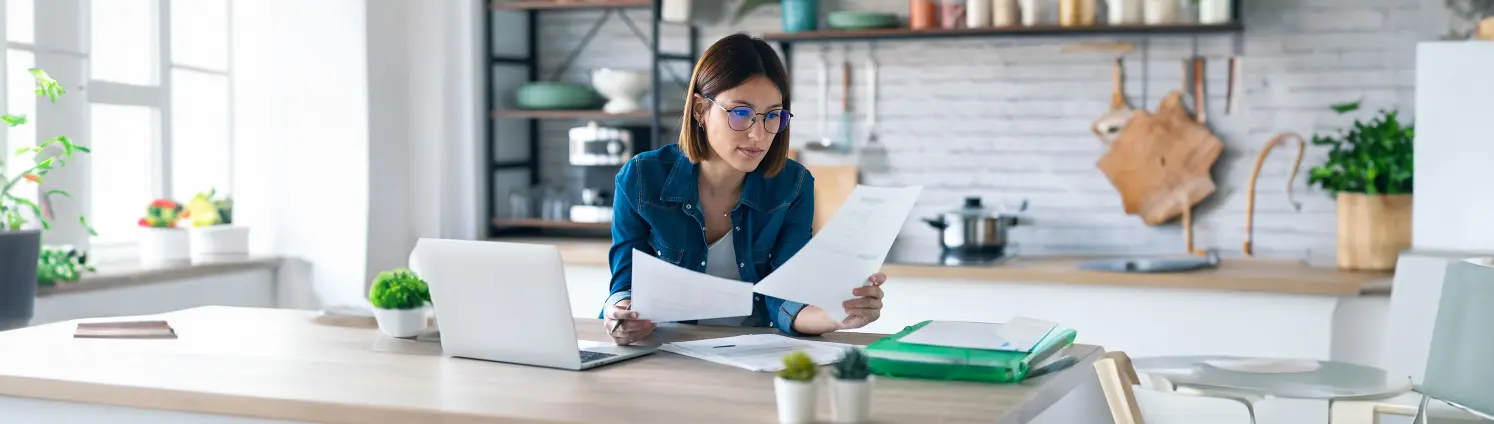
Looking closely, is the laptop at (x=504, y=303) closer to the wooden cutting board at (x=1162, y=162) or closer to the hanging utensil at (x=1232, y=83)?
the wooden cutting board at (x=1162, y=162)

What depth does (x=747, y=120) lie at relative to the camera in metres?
2.36

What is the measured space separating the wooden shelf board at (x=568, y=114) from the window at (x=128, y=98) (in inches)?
37.3

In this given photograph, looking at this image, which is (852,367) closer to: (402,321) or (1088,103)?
(402,321)

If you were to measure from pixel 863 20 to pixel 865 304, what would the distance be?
8.10 ft

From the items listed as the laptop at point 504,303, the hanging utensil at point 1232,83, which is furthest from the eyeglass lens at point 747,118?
the hanging utensil at point 1232,83

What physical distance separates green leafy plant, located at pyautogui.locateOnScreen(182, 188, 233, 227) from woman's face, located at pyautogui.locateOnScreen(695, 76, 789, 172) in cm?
251

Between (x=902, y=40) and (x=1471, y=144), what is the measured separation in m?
1.87

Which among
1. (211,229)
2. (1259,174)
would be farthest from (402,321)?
(1259,174)

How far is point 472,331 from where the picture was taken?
2.09 meters

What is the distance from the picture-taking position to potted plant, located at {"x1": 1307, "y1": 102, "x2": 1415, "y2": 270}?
391 centimetres

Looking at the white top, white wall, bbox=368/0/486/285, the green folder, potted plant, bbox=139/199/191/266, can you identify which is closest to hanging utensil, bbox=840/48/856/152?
white wall, bbox=368/0/486/285

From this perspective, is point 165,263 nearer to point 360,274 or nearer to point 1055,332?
point 360,274

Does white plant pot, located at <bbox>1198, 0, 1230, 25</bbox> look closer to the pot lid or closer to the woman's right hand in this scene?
the pot lid

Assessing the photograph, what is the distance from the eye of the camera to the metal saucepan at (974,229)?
14.2 feet
